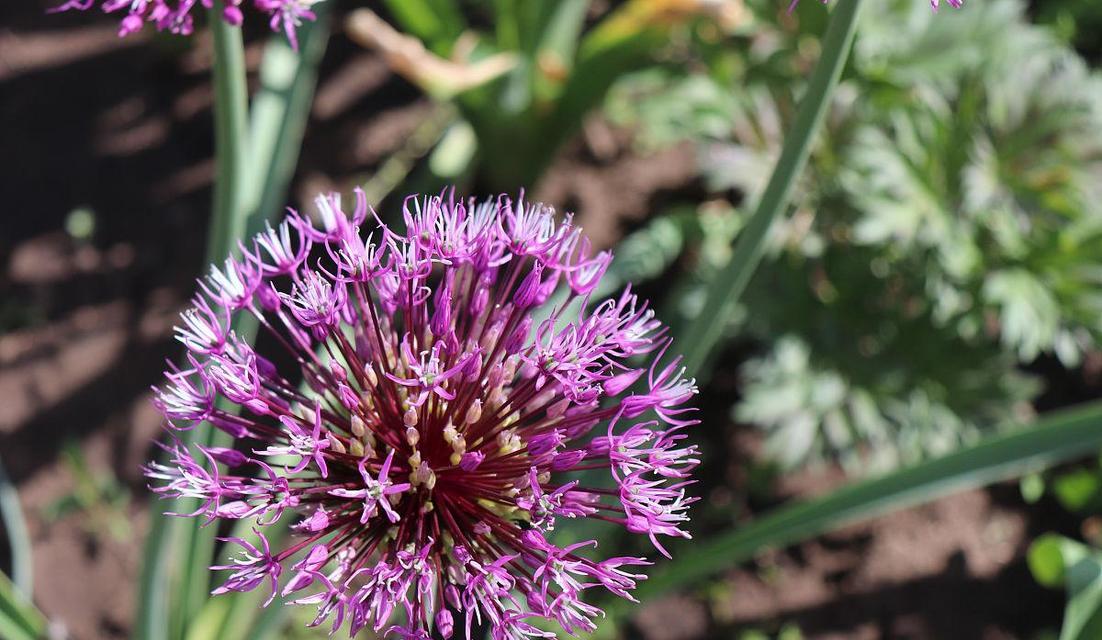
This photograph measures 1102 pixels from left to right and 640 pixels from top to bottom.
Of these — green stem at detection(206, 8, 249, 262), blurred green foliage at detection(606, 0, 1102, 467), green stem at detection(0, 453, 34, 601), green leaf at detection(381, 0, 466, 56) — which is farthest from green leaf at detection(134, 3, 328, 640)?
blurred green foliage at detection(606, 0, 1102, 467)

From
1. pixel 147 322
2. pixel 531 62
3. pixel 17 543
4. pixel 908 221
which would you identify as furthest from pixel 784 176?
pixel 147 322

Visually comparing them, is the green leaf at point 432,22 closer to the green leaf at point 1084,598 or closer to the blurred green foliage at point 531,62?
the blurred green foliage at point 531,62

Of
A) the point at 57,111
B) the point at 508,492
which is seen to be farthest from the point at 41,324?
the point at 508,492

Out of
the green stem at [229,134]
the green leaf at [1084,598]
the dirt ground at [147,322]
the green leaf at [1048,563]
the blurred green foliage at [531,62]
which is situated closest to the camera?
the green stem at [229,134]

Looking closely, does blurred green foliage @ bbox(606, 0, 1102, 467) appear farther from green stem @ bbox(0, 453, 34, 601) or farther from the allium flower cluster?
green stem @ bbox(0, 453, 34, 601)

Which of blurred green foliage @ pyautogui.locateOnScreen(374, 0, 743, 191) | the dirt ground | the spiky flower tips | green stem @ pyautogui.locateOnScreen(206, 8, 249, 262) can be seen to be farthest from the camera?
the dirt ground

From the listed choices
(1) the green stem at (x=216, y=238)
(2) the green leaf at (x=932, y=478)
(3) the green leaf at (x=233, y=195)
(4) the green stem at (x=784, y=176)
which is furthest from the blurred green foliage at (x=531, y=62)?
(2) the green leaf at (x=932, y=478)
